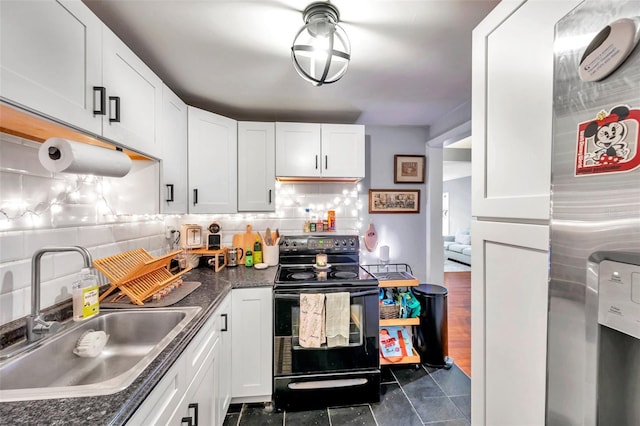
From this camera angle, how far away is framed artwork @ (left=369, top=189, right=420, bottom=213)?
294cm

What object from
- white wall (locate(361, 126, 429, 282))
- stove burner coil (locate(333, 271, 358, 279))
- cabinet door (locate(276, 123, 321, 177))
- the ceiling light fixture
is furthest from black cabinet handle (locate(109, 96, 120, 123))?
white wall (locate(361, 126, 429, 282))

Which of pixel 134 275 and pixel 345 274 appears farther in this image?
pixel 345 274

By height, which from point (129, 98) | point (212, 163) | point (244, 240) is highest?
point (129, 98)

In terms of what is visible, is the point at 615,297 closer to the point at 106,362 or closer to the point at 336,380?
the point at 106,362

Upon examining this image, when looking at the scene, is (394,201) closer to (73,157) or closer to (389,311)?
(389,311)

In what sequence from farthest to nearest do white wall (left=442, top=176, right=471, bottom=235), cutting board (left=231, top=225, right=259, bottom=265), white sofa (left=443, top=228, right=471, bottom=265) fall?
white wall (left=442, top=176, right=471, bottom=235) < white sofa (left=443, top=228, right=471, bottom=265) < cutting board (left=231, top=225, right=259, bottom=265)

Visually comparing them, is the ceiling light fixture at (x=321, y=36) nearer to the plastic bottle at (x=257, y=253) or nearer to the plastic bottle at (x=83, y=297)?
the plastic bottle at (x=83, y=297)

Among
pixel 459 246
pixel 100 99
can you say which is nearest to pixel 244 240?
pixel 100 99

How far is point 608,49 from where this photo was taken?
448mm

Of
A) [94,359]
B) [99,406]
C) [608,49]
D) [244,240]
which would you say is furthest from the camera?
[244,240]

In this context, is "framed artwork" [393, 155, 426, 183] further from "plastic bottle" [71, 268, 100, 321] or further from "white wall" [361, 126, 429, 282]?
"plastic bottle" [71, 268, 100, 321]

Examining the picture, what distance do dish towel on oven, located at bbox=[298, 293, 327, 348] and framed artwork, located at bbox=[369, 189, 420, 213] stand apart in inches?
53.6

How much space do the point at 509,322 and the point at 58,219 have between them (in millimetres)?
1902

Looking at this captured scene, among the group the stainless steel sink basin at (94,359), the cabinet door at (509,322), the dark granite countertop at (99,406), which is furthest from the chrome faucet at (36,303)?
the cabinet door at (509,322)
